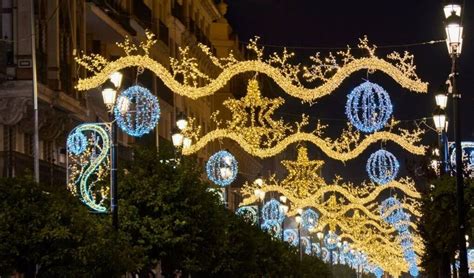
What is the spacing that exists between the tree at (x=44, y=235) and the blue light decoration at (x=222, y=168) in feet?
64.2

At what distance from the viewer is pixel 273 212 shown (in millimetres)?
68562

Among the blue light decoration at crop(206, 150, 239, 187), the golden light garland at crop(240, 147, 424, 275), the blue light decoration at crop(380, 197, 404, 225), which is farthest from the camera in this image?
the blue light decoration at crop(380, 197, 404, 225)

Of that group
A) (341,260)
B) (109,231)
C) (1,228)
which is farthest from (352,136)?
(341,260)

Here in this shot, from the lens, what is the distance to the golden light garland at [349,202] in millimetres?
62938

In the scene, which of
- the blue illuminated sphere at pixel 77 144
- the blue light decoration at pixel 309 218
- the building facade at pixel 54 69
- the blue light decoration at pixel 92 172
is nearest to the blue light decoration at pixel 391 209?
the blue light decoration at pixel 309 218

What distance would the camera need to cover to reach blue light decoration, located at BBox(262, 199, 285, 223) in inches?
2677

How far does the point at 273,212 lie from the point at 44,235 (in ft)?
147

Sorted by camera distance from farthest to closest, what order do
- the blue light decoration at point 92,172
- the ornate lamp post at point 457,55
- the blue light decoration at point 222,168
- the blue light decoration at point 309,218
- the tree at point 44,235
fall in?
the blue light decoration at point 309,218 → the blue light decoration at point 222,168 → the blue light decoration at point 92,172 → the ornate lamp post at point 457,55 → the tree at point 44,235

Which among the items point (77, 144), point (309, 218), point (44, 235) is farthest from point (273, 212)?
point (44, 235)

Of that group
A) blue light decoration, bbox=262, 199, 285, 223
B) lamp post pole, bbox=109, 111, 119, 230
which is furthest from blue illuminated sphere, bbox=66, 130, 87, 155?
blue light decoration, bbox=262, 199, 285, 223

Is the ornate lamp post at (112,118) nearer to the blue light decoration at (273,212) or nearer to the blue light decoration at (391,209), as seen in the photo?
the blue light decoration at (273,212)

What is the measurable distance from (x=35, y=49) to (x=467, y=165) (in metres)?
14.9

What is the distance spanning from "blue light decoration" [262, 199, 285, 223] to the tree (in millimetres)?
41884

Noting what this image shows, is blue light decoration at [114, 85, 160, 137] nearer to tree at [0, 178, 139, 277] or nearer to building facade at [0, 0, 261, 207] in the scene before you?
building facade at [0, 0, 261, 207]
